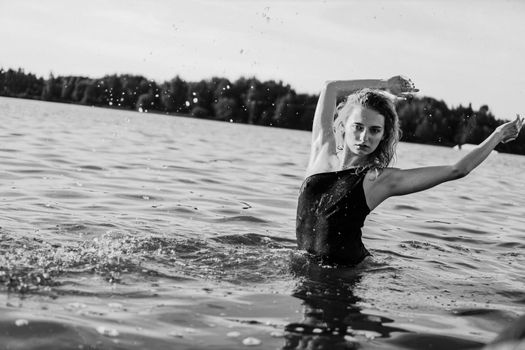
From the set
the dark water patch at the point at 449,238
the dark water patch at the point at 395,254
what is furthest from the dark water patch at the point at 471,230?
the dark water patch at the point at 395,254

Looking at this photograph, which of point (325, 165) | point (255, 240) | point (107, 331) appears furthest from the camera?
point (255, 240)

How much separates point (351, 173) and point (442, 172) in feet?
3.06

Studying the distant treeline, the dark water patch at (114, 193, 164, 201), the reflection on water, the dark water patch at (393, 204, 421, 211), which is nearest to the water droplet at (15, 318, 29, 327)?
the reflection on water

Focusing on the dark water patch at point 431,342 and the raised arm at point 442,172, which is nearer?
the dark water patch at point 431,342

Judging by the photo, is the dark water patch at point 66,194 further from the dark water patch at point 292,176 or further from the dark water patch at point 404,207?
the dark water patch at point 292,176

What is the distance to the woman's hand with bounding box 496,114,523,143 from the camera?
5.02m

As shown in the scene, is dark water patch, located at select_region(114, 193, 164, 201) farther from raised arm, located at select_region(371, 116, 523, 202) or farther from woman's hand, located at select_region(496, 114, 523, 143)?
woman's hand, located at select_region(496, 114, 523, 143)

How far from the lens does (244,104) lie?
3231 inches

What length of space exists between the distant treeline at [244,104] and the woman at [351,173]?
62.4 m

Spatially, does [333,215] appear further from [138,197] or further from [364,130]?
[138,197]

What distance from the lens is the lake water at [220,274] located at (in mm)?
4199

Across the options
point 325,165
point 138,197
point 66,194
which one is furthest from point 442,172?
point 66,194

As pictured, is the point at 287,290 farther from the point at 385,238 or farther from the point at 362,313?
the point at 385,238

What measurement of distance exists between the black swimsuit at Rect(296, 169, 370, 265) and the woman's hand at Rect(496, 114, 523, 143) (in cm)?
118
